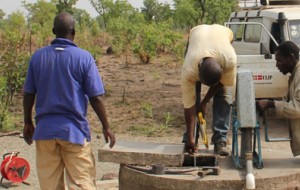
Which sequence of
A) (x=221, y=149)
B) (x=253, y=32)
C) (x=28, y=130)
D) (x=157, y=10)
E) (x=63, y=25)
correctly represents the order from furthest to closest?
(x=157, y=10) → (x=253, y=32) → (x=221, y=149) → (x=28, y=130) → (x=63, y=25)

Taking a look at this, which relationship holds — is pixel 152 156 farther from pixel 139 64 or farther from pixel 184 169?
pixel 139 64

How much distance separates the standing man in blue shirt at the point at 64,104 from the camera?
13.7ft

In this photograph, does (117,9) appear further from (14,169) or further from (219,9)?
(14,169)

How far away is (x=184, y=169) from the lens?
4809 mm

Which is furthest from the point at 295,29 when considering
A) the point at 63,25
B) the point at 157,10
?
the point at 157,10

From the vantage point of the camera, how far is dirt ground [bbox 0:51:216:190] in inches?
335

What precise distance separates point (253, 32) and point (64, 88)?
659 centimetres

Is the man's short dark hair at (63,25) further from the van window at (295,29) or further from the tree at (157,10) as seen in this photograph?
the tree at (157,10)

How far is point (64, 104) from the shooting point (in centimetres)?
419

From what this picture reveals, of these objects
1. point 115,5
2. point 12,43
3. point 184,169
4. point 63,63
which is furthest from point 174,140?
point 115,5

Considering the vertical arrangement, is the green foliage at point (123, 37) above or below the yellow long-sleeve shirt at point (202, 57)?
below

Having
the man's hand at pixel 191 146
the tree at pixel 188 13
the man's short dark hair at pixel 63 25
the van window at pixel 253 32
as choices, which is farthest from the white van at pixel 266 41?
the tree at pixel 188 13

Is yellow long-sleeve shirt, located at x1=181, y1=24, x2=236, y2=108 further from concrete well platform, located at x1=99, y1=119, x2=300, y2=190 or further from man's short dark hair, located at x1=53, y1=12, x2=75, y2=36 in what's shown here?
man's short dark hair, located at x1=53, y1=12, x2=75, y2=36

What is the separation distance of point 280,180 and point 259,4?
7.70 metres
